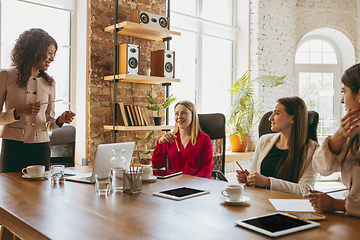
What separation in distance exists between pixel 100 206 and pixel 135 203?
154 mm

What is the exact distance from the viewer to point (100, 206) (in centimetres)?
145

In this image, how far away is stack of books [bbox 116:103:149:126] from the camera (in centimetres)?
365

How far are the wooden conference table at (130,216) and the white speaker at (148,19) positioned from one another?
2383mm

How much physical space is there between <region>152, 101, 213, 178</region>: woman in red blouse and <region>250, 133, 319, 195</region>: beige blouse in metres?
0.45

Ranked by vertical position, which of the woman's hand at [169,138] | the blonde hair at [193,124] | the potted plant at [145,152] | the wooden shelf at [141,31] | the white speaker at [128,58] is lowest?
the potted plant at [145,152]

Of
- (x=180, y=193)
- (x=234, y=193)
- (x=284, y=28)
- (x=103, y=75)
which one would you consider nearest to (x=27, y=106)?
(x=180, y=193)

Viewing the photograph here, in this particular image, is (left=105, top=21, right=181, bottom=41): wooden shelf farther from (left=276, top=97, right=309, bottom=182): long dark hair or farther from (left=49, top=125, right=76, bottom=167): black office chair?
(left=276, top=97, right=309, bottom=182): long dark hair

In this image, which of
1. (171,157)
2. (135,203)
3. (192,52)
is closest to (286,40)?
(192,52)

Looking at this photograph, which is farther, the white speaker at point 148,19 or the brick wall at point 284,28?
the brick wall at point 284,28

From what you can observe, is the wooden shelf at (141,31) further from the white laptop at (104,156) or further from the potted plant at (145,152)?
the white laptop at (104,156)

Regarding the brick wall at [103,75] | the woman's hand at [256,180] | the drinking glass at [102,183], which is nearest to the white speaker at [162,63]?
the brick wall at [103,75]

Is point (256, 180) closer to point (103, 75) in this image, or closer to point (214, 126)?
point (214, 126)

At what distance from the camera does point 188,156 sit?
111 inches

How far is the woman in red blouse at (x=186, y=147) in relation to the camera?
9.16 ft
